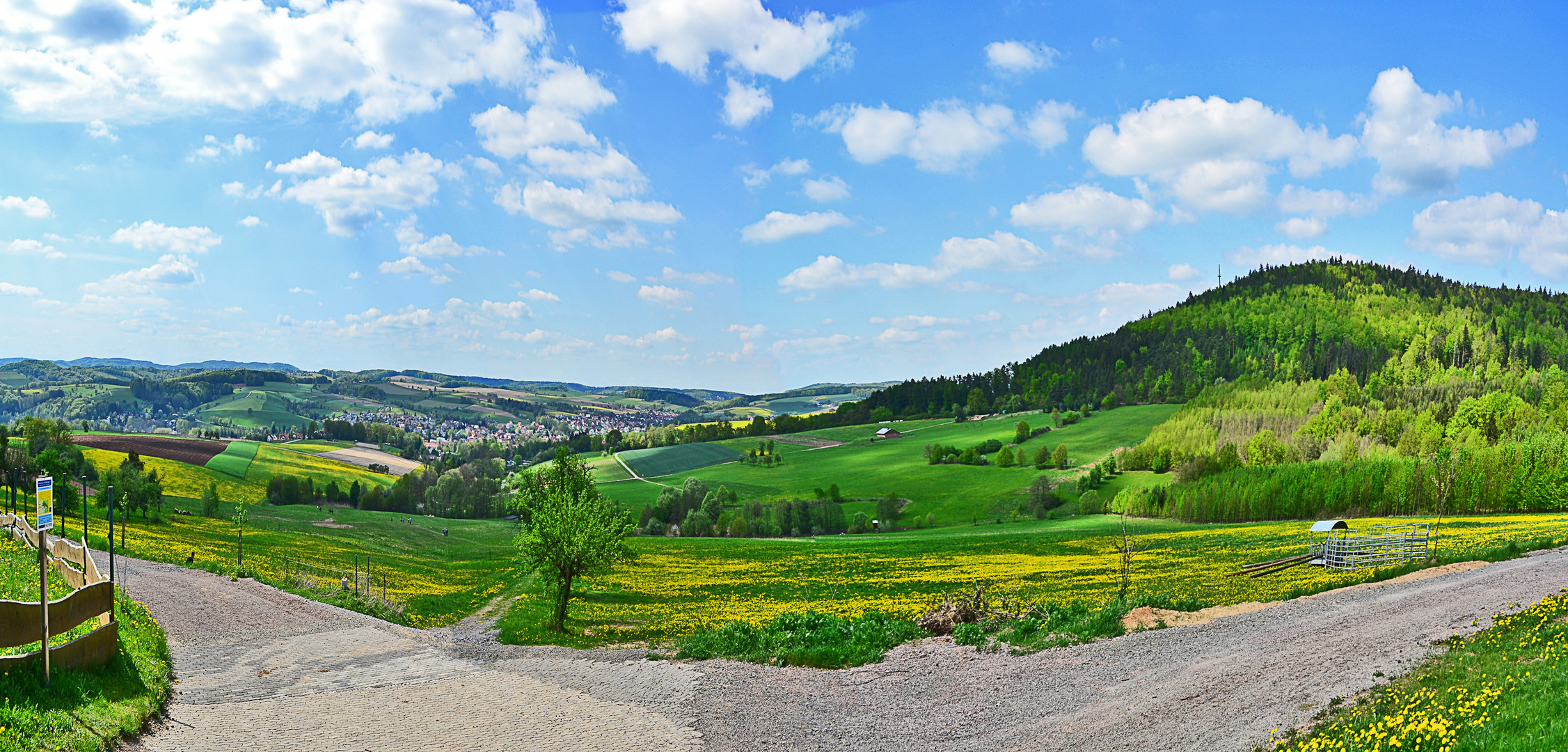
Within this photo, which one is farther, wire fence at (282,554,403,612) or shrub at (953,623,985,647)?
wire fence at (282,554,403,612)

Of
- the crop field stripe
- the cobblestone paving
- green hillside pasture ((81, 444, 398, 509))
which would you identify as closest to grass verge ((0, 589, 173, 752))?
the cobblestone paving

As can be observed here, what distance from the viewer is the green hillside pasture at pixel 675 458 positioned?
15600cm

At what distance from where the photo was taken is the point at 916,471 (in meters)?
147

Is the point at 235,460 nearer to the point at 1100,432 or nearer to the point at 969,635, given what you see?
the point at 969,635

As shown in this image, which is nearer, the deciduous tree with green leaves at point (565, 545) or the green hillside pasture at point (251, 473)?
the deciduous tree with green leaves at point (565, 545)

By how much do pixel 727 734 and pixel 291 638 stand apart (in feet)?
60.1

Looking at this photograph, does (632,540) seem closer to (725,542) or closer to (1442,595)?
(725,542)

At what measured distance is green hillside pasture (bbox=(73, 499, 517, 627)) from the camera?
44500 mm

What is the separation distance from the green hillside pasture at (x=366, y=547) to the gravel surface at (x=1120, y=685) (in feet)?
73.6

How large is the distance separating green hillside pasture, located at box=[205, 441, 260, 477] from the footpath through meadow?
414 feet

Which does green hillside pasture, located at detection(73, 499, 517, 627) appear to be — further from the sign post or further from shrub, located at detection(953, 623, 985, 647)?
shrub, located at detection(953, 623, 985, 647)

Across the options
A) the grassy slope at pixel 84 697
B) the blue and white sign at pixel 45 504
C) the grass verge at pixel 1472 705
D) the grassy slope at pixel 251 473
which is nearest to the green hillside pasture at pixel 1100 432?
the grassy slope at pixel 251 473

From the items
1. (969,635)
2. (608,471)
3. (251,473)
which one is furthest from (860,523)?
(251,473)

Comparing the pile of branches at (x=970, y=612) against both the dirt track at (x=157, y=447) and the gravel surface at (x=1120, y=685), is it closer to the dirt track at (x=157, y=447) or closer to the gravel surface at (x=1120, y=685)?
the gravel surface at (x=1120, y=685)
